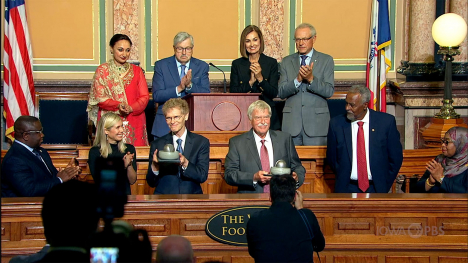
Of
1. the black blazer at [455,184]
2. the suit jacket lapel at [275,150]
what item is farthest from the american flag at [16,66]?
the black blazer at [455,184]

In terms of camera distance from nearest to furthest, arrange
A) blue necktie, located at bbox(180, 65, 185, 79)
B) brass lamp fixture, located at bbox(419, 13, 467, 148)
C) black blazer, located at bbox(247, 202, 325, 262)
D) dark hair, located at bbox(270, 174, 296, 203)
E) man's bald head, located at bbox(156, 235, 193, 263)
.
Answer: man's bald head, located at bbox(156, 235, 193, 263), black blazer, located at bbox(247, 202, 325, 262), dark hair, located at bbox(270, 174, 296, 203), blue necktie, located at bbox(180, 65, 185, 79), brass lamp fixture, located at bbox(419, 13, 467, 148)

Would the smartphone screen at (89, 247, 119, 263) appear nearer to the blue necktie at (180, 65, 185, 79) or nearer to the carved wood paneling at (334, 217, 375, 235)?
the carved wood paneling at (334, 217, 375, 235)

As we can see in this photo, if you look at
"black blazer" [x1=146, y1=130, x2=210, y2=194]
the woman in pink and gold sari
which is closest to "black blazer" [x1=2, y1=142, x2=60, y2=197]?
"black blazer" [x1=146, y1=130, x2=210, y2=194]

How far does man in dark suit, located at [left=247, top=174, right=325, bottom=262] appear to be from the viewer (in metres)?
Result: 3.14

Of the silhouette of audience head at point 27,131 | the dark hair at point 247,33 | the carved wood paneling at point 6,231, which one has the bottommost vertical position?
the carved wood paneling at point 6,231

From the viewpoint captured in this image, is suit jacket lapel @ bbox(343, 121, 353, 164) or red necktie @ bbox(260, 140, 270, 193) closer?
red necktie @ bbox(260, 140, 270, 193)

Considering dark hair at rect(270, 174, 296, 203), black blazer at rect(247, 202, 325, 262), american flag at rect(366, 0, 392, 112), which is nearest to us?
black blazer at rect(247, 202, 325, 262)

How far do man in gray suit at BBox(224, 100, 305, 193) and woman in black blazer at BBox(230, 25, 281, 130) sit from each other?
125 centimetres

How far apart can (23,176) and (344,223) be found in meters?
2.14

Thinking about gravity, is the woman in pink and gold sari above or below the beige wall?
below

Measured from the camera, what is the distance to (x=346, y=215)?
4227 mm

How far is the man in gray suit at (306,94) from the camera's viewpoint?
580 centimetres

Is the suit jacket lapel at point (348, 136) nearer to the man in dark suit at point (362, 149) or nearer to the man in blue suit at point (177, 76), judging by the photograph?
the man in dark suit at point (362, 149)

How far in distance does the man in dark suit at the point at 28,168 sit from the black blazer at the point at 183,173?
1.92 feet
